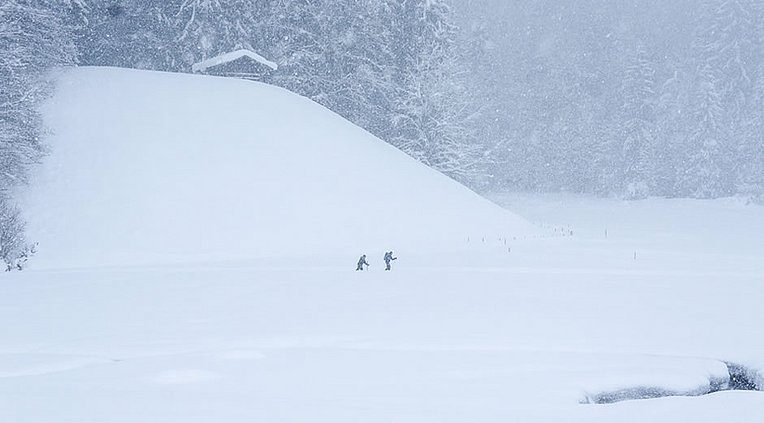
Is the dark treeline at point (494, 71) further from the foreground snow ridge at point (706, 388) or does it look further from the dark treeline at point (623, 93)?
the foreground snow ridge at point (706, 388)

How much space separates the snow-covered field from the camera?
8.71m

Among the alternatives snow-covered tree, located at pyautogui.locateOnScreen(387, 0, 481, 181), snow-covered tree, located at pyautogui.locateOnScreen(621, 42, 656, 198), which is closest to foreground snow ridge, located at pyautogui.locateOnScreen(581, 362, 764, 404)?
snow-covered tree, located at pyautogui.locateOnScreen(387, 0, 481, 181)

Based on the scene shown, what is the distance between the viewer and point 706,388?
9.37 m

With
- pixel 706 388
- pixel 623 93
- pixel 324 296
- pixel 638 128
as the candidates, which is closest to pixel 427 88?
pixel 638 128

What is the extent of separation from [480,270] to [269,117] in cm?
1490

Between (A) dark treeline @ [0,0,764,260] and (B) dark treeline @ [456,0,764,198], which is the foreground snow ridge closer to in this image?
(A) dark treeline @ [0,0,764,260]

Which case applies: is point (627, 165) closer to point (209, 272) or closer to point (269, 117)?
point (269, 117)

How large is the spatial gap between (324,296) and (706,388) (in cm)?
816

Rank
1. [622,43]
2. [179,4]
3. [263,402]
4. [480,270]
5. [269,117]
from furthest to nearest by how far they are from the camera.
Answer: [622,43] < [179,4] < [269,117] < [480,270] < [263,402]

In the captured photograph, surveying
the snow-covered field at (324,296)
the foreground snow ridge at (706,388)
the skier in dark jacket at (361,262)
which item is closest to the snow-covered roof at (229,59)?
the snow-covered field at (324,296)

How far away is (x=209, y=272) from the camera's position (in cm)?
1927

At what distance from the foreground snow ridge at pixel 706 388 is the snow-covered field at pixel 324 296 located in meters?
0.04

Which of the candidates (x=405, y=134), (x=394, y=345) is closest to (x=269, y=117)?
(x=405, y=134)

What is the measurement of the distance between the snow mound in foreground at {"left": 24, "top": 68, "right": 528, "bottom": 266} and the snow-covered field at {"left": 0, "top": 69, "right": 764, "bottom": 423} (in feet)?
0.30
